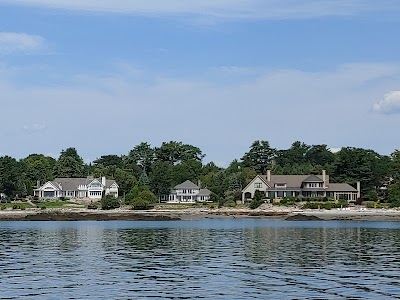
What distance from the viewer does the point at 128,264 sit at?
118 ft

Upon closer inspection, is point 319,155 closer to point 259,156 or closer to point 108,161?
point 259,156

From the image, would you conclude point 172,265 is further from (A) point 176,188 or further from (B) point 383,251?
(A) point 176,188

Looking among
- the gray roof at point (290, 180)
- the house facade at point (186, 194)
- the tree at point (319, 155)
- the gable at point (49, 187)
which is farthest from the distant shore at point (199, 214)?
the tree at point (319, 155)

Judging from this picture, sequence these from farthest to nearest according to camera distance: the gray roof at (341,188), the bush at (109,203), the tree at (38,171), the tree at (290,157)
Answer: the tree at (290,157) < the tree at (38,171) < the gray roof at (341,188) < the bush at (109,203)

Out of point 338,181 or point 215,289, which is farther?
point 338,181

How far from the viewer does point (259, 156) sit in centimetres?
16538

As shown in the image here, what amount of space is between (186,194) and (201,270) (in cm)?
11162

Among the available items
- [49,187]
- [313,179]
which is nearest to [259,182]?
[313,179]

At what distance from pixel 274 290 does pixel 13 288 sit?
10040 millimetres

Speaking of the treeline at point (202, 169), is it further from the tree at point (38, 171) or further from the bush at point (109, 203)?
the bush at point (109, 203)

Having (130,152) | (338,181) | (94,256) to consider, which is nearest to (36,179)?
(130,152)

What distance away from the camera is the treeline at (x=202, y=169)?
132250 mm

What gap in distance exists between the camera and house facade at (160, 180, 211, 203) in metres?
143

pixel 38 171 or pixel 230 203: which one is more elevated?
pixel 38 171
